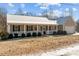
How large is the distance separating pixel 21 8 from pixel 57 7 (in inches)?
21.4

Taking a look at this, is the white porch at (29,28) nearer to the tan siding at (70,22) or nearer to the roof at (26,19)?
the roof at (26,19)

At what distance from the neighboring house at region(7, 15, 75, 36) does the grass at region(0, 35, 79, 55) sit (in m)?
0.13

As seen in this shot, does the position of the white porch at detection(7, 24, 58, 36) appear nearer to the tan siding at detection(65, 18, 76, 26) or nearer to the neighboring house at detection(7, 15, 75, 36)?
the neighboring house at detection(7, 15, 75, 36)

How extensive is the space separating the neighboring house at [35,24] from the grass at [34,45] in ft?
0.43

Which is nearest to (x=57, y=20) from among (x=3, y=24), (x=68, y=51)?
(x=68, y=51)

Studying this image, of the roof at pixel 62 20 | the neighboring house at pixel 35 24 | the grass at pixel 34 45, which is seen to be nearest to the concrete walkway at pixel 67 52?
the grass at pixel 34 45

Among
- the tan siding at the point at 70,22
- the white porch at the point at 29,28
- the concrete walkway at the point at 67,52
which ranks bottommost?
the concrete walkway at the point at 67,52

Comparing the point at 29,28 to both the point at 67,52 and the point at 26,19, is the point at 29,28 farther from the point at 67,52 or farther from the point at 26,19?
the point at 67,52

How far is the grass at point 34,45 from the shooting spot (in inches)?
165

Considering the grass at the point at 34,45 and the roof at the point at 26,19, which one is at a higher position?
the roof at the point at 26,19

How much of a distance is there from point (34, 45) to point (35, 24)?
317 millimetres

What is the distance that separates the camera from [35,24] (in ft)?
13.9

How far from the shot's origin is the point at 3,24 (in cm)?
422

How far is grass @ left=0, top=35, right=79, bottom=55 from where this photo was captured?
4191 millimetres
